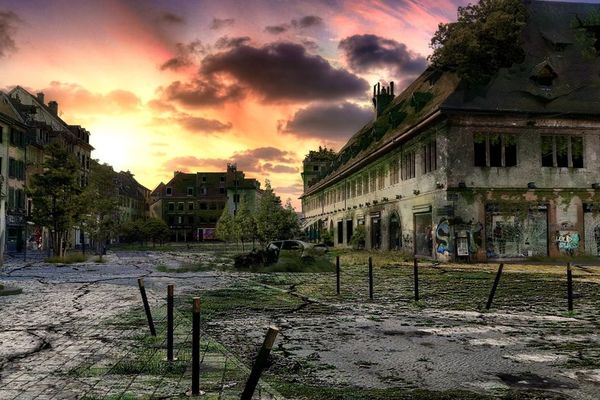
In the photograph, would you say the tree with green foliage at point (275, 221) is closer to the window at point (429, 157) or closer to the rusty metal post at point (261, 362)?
the window at point (429, 157)

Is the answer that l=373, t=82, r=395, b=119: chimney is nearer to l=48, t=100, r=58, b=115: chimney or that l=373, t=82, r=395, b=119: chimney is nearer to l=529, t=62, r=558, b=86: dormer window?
l=529, t=62, r=558, b=86: dormer window

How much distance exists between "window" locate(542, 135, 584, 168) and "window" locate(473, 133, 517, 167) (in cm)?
169

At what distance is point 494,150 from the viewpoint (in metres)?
26.2

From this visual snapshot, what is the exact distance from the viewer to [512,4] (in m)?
28.5

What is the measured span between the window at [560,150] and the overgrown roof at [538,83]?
4.59 feet

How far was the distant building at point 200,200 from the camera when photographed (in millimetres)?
94750

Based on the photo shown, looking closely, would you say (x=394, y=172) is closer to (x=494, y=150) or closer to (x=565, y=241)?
(x=494, y=150)

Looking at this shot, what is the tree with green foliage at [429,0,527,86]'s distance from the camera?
89.0ft

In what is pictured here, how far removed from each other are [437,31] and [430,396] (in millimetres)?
27664

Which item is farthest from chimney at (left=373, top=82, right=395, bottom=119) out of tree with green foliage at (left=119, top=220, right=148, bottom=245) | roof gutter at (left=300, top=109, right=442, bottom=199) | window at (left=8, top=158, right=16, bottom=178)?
tree with green foliage at (left=119, top=220, right=148, bottom=245)

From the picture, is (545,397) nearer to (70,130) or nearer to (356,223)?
(356,223)

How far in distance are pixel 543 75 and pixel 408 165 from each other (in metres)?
8.58

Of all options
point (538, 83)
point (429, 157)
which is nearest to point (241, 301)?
point (429, 157)

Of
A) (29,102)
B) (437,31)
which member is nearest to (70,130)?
(29,102)
